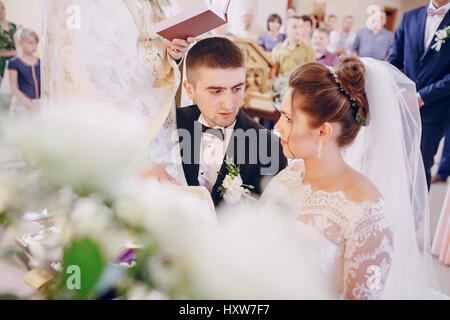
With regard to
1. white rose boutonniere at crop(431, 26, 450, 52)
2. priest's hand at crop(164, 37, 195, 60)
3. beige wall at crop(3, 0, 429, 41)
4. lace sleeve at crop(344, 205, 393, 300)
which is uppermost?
beige wall at crop(3, 0, 429, 41)

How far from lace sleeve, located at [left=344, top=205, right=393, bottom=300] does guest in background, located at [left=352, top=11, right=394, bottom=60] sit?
0.76 metres

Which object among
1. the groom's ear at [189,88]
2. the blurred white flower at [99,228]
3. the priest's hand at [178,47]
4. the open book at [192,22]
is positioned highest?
the open book at [192,22]

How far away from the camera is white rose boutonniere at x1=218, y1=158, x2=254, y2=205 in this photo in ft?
4.02

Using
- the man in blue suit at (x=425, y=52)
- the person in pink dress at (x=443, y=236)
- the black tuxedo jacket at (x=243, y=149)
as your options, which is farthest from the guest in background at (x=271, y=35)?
the person in pink dress at (x=443, y=236)

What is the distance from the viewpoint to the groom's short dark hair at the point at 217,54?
3.94 feet

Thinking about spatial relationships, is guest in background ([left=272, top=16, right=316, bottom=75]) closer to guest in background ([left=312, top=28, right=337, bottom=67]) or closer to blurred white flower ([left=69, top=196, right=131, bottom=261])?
guest in background ([left=312, top=28, right=337, bottom=67])

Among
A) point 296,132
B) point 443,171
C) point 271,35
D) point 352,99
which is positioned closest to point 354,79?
point 352,99

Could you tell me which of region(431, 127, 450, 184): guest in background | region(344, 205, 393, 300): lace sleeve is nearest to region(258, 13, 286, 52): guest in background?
region(344, 205, 393, 300): lace sleeve

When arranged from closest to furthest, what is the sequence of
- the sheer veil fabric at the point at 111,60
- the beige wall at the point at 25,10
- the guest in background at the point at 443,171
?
the sheer veil fabric at the point at 111,60 < the beige wall at the point at 25,10 < the guest in background at the point at 443,171

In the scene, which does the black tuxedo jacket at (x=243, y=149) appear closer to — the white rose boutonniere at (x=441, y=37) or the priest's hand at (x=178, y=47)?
the priest's hand at (x=178, y=47)

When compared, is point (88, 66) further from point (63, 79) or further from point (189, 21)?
point (189, 21)

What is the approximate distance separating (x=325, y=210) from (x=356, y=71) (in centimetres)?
38

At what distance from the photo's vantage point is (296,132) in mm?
1044

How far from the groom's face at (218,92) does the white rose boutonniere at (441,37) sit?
1.98ft
